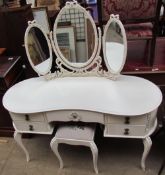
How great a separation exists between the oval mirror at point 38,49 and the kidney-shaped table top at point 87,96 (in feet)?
0.36

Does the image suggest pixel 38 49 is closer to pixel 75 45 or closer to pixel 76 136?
pixel 75 45

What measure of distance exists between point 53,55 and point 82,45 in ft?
0.78

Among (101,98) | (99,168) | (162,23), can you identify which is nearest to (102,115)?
(101,98)

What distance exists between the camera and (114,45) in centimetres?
166

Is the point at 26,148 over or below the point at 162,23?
below

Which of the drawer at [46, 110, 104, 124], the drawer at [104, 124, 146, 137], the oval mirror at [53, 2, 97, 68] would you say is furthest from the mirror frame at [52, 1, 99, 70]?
the drawer at [104, 124, 146, 137]

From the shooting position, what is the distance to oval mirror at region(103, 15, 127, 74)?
61.8 inches

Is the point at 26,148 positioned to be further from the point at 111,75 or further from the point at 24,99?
the point at 111,75

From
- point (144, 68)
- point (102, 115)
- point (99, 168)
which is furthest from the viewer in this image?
point (144, 68)

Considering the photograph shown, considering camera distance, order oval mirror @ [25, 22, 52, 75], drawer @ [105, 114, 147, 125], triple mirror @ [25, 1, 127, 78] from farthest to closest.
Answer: oval mirror @ [25, 22, 52, 75] < triple mirror @ [25, 1, 127, 78] < drawer @ [105, 114, 147, 125]

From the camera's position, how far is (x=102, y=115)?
5.12 ft

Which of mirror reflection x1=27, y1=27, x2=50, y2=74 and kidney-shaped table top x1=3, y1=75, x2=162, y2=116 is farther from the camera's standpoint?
mirror reflection x1=27, y1=27, x2=50, y2=74

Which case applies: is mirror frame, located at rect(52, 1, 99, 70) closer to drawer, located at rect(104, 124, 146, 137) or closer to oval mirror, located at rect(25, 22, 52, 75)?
oval mirror, located at rect(25, 22, 52, 75)

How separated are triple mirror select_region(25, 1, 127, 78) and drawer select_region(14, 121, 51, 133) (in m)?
0.37
